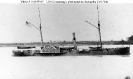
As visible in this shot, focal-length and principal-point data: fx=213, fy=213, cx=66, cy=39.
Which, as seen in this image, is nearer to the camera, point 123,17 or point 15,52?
point 123,17

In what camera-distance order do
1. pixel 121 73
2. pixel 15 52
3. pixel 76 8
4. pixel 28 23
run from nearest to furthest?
pixel 121 73 < pixel 76 8 < pixel 28 23 < pixel 15 52

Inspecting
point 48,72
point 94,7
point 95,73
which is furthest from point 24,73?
point 94,7

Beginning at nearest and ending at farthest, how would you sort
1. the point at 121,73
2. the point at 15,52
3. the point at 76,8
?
the point at 121,73 < the point at 76,8 < the point at 15,52

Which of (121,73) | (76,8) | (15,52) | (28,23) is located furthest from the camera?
(15,52)

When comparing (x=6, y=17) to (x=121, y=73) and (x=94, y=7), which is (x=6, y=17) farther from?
(x=121, y=73)

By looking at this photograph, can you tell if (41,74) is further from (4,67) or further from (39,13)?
Answer: (39,13)

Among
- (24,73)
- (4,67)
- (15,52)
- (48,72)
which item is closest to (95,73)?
(48,72)

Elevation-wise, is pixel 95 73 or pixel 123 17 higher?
pixel 123 17

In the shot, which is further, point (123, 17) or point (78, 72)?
point (123, 17)

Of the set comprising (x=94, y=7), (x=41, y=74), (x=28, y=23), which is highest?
(x=94, y=7)
